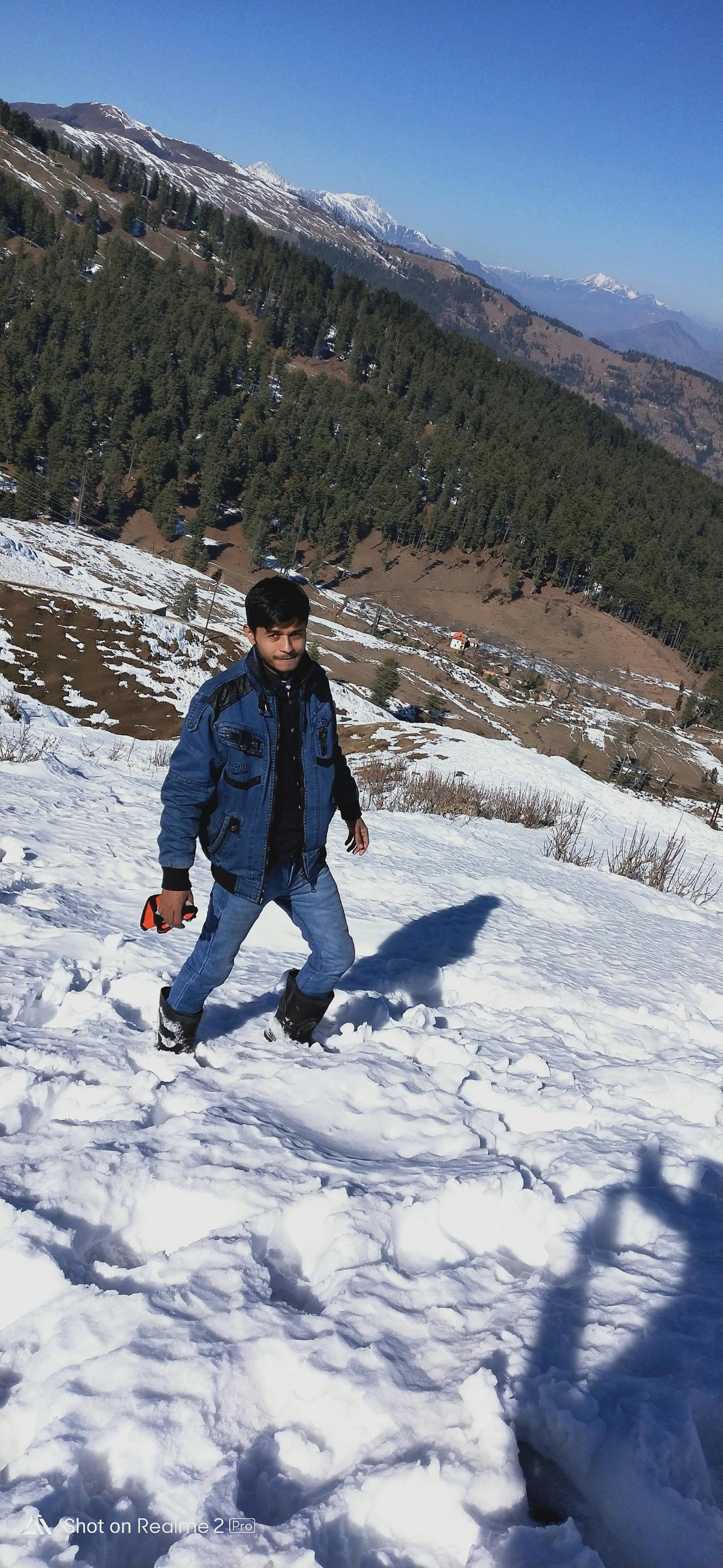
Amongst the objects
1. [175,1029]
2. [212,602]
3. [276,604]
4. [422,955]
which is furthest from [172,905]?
[212,602]

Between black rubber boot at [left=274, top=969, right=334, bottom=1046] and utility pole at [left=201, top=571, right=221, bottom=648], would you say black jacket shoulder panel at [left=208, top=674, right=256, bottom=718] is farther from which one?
utility pole at [left=201, top=571, right=221, bottom=648]

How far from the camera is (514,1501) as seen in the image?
5.39ft

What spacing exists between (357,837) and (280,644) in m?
1.18

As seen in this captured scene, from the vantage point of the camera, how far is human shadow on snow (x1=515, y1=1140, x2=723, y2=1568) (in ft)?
5.29

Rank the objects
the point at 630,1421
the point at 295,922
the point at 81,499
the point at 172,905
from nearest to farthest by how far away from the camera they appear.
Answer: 1. the point at 630,1421
2. the point at 172,905
3. the point at 295,922
4. the point at 81,499

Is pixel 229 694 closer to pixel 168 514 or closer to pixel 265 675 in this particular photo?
pixel 265 675

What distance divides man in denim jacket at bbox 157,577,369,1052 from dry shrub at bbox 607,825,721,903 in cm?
620

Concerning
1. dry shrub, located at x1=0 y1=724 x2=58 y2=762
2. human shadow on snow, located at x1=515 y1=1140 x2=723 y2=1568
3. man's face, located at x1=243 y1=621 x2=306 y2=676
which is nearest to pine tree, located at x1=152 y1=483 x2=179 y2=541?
dry shrub, located at x1=0 y1=724 x2=58 y2=762

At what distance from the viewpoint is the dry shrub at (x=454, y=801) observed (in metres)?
11.0

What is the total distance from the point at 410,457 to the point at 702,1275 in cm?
11668

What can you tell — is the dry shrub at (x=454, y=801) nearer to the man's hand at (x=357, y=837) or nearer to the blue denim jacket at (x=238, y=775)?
the man's hand at (x=357, y=837)

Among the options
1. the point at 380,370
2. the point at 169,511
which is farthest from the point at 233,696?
the point at 380,370

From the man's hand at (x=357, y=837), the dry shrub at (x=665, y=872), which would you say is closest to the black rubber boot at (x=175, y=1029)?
the man's hand at (x=357, y=837)

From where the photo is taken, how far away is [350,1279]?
2197mm
